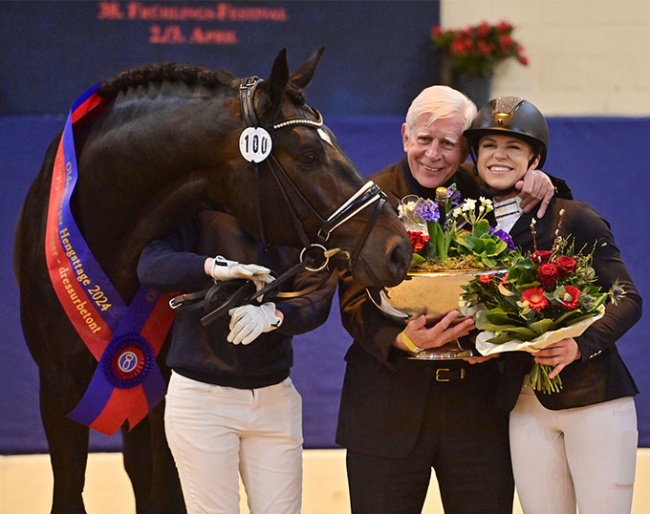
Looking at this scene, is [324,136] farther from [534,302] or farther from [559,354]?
[559,354]

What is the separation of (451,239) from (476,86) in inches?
147

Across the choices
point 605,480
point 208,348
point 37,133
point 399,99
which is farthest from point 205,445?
point 399,99

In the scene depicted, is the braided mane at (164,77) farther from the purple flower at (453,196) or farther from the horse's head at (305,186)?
the purple flower at (453,196)

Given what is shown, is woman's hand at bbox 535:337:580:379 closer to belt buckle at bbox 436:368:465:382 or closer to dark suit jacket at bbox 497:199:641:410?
dark suit jacket at bbox 497:199:641:410

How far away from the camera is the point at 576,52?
18.4 feet

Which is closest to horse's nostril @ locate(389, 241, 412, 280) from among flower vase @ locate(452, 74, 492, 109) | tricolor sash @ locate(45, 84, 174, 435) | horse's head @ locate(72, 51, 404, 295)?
horse's head @ locate(72, 51, 404, 295)

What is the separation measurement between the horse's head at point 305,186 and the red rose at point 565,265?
0.30 m

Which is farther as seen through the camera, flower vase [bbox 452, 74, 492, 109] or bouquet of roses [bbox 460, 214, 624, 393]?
flower vase [bbox 452, 74, 492, 109]

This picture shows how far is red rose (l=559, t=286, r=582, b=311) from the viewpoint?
185 cm

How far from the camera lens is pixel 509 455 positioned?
2.14 meters

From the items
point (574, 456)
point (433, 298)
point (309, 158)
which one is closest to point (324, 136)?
point (309, 158)

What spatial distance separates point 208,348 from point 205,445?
0.67ft

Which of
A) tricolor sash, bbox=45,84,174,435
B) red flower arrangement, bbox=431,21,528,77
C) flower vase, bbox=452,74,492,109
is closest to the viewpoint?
tricolor sash, bbox=45,84,174,435

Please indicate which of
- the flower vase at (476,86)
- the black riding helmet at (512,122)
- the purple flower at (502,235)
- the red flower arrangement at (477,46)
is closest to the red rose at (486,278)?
the purple flower at (502,235)
